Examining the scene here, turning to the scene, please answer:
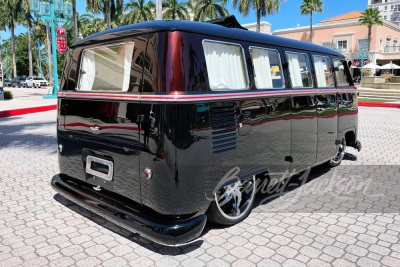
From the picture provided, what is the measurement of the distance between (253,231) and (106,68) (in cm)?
234

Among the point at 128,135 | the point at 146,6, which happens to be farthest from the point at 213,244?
the point at 146,6

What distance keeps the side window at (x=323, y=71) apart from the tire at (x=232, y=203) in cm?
202

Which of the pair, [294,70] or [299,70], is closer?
[294,70]

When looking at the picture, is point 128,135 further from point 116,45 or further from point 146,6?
point 146,6

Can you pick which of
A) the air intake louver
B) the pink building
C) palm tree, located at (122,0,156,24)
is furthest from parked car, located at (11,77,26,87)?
the air intake louver

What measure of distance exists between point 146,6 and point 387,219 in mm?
35733

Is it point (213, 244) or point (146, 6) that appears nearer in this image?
point (213, 244)

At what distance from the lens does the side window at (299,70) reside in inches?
166

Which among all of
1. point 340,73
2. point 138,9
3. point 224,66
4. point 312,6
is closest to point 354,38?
point 312,6

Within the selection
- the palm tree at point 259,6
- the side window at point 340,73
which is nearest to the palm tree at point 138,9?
the palm tree at point 259,6

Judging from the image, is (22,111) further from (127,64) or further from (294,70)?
(294,70)

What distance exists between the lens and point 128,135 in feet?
9.88

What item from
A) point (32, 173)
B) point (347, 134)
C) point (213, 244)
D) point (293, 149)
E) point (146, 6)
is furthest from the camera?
point (146, 6)

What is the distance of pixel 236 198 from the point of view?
12.3 feet
